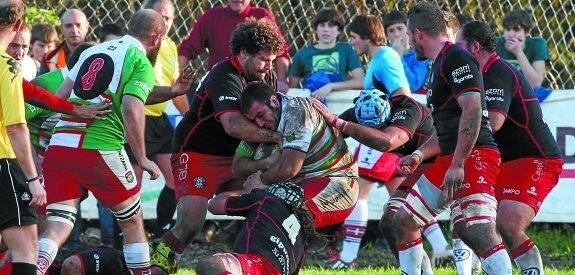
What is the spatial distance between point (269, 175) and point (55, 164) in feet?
4.50

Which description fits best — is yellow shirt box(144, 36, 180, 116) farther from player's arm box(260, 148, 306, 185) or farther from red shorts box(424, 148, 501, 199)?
red shorts box(424, 148, 501, 199)

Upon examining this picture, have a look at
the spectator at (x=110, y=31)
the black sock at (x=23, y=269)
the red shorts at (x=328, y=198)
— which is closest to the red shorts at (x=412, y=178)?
the red shorts at (x=328, y=198)

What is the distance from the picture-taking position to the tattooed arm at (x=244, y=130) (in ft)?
27.1

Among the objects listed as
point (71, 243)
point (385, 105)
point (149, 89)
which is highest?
point (149, 89)

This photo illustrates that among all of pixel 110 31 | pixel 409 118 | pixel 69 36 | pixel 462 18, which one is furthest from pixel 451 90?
pixel 69 36

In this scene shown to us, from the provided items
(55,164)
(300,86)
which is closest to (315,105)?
(55,164)

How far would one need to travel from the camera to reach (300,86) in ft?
38.9

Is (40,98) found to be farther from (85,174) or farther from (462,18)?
(462,18)

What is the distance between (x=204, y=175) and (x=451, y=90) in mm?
1668

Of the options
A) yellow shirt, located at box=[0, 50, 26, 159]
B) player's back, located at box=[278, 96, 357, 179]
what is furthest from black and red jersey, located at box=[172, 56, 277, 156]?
yellow shirt, located at box=[0, 50, 26, 159]

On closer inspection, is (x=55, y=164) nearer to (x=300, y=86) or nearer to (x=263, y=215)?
(x=263, y=215)

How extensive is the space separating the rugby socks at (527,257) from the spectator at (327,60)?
3.42 m

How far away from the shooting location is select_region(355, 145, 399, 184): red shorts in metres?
10.6

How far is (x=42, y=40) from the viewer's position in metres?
11.8
